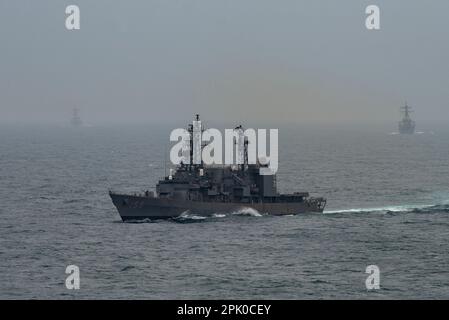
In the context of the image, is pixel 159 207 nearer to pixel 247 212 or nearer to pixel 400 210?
pixel 247 212

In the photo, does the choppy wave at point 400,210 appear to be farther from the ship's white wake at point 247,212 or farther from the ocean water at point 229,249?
the ship's white wake at point 247,212

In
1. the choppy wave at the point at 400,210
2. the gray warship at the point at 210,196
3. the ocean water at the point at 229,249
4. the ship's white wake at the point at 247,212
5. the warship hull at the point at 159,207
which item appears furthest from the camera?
the choppy wave at the point at 400,210

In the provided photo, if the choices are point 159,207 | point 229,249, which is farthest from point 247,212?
point 229,249

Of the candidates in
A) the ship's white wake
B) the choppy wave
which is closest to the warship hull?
the ship's white wake

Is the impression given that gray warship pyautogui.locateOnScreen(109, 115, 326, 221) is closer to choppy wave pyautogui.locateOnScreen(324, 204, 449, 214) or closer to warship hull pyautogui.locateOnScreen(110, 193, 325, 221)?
warship hull pyautogui.locateOnScreen(110, 193, 325, 221)

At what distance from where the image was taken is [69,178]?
148875 mm

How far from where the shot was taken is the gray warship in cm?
9425

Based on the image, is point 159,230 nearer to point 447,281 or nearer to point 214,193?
point 214,193

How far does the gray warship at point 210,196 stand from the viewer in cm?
9425

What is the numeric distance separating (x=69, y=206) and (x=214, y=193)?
812 inches

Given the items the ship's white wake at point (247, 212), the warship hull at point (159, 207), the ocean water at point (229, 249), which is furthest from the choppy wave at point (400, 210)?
the warship hull at point (159, 207)
